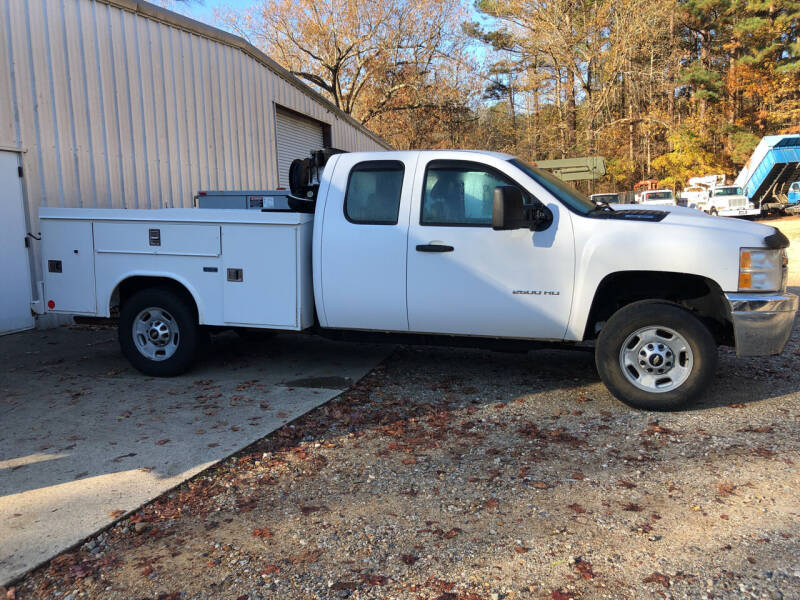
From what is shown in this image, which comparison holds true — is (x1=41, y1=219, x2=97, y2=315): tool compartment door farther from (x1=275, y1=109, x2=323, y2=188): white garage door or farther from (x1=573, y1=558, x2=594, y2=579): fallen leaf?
(x1=275, y1=109, x2=323, y2=188): white garage door

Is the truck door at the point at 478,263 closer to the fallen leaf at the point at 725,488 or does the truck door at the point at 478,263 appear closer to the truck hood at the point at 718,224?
the truck hood at the point at 718,224

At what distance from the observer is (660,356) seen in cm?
498

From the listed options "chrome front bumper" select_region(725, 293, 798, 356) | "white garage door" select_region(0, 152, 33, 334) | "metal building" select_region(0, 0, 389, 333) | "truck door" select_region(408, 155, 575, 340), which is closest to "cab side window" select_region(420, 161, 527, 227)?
"truck door" select_region(408, 155, 575, 340)

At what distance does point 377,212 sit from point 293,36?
27620 mm

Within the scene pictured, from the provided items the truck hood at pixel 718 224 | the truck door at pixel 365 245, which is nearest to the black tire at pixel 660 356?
the truck hood at pixel 718 224

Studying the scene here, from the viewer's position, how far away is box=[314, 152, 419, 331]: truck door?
18.1ft

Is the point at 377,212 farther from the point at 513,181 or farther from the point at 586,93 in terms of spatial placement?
the point at 586,93

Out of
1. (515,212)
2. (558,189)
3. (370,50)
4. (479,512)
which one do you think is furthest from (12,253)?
(370,50)

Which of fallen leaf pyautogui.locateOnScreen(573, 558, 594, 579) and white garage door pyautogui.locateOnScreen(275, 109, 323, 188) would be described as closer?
fallen leaf pyautogui.locateOnScreen(573, 558, 594, 579)

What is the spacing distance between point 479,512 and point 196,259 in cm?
381

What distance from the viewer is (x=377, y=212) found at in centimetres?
564

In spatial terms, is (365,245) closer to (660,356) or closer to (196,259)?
(196,259)

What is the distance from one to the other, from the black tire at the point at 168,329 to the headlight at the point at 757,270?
15.8 feet

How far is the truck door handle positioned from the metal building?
247 inches
